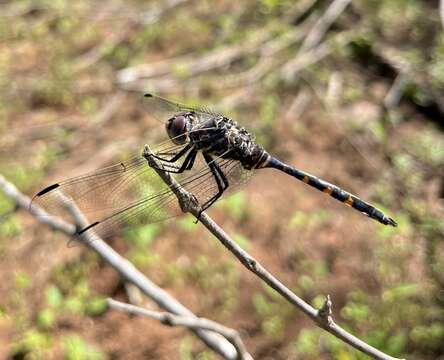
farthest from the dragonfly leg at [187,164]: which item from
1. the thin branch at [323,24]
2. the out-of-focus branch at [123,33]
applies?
the out-of-focus branch at [123,33]

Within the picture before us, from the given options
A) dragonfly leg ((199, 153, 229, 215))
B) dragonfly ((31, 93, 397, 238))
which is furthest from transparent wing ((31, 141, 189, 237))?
dragonfly leg ((199, 153, 229, 215))

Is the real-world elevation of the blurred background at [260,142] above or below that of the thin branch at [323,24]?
below

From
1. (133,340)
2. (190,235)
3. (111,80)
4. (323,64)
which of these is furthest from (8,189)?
(323,64)

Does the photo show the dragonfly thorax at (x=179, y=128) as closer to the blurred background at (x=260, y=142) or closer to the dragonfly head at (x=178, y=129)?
the dragonfly head at (x=178, y=129)

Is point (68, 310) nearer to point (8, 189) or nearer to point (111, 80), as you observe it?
point (8, 189)

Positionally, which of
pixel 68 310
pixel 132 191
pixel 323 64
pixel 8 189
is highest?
pixel 132 191

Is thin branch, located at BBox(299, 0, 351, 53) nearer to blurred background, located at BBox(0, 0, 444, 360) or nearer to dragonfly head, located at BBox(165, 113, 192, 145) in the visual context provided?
blurred background, located at BBox(0, 0, 444, 360)

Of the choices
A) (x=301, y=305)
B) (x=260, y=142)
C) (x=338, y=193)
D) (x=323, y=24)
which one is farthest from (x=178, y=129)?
(x=323, y=24)

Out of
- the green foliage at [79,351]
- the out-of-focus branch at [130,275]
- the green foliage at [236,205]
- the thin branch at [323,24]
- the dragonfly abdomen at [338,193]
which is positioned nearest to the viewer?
the out-of-focus branch at [130,275]

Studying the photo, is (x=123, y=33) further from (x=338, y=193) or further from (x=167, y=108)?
(x=338, y=193)
